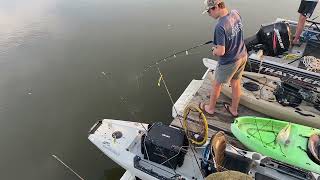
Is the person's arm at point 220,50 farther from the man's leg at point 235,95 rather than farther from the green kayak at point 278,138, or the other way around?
the green kayak at point 278,138

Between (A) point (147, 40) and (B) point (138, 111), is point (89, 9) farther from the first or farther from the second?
(B) point (138, 111)

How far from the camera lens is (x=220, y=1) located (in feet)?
15.6

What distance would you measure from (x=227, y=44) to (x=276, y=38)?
3440mm

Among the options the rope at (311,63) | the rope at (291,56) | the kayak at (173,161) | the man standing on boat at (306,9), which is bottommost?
the kayak at (173,161)

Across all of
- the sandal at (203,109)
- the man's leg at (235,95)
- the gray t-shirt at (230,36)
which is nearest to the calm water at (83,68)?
the sandal at (203,109)

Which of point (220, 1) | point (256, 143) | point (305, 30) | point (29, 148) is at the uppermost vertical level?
point (220, 1)

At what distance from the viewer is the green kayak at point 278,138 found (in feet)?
17.4

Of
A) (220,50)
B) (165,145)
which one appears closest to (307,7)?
(220,50)

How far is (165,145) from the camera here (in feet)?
16.7

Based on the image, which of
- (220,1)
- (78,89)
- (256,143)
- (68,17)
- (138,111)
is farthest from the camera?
(68,17)

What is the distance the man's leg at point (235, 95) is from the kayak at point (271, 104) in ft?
1.30

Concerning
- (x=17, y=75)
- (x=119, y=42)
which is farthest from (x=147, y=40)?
(x=17, y=75)

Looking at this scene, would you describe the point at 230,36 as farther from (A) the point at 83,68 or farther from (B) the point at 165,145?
(A) the point at 83,68

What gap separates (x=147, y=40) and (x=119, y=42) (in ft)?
2.78
